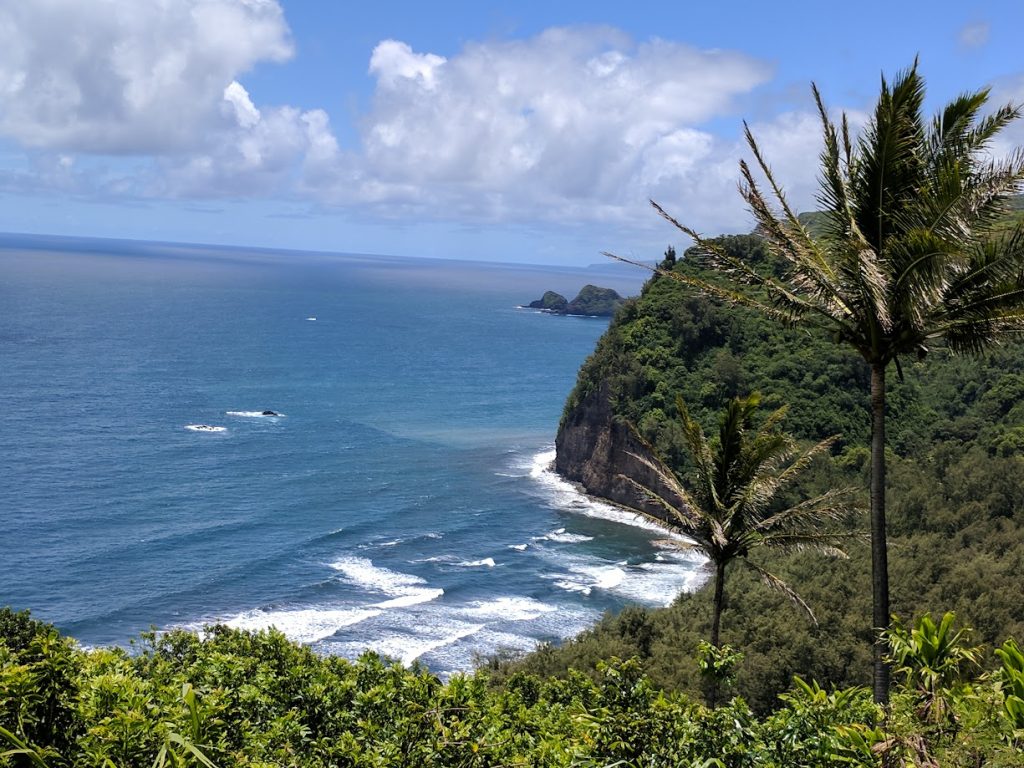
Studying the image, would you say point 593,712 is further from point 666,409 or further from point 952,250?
point 666,409

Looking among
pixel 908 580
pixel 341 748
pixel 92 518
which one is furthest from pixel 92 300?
pixel 341 748

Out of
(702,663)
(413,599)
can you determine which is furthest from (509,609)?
(702,663)

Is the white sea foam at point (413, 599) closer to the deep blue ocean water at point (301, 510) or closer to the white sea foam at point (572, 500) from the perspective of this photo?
the deep blue ocean water at point (301, 510)

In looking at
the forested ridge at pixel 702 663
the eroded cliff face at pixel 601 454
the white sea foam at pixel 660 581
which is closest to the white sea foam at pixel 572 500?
the eroded cliff face at pixel 601 454

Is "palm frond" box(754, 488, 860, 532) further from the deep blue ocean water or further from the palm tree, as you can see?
Result: the deep blue ocean water

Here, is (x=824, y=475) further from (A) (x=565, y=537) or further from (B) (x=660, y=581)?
(A) (x=565, y=537)

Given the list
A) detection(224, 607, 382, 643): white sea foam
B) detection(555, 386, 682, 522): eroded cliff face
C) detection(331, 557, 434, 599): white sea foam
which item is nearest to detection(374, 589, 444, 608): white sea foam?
detection(331, 557, 434, 599): white sea foam
